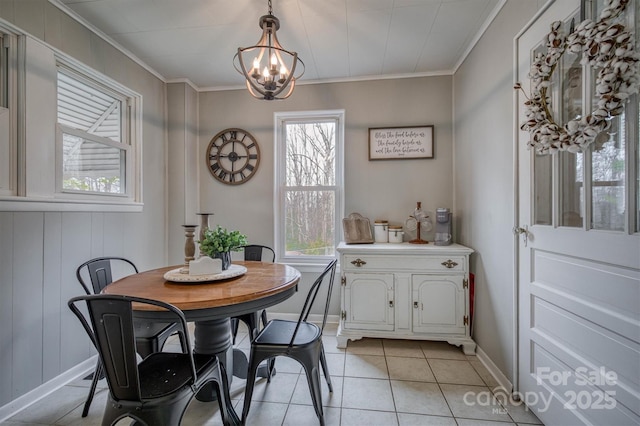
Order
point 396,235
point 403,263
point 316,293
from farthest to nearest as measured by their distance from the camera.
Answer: point 396,235, point 403,263, point 316,293

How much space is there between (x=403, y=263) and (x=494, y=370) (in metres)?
0.95

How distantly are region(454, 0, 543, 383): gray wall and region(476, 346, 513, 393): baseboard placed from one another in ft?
0.13

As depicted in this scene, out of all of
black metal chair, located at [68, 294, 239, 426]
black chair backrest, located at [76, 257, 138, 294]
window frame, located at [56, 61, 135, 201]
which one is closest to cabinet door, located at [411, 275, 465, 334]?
black metal chair, located at [68, 294, 239, 426]

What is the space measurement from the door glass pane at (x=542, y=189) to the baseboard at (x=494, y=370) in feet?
3.54

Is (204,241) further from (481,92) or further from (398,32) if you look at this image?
(481,92)

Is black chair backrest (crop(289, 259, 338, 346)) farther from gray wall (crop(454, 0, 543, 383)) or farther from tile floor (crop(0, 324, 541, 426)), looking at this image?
gray wall (crop(454, 0, 543, 383))

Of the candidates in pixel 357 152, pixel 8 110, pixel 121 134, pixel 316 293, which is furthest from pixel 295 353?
pixel 121 134

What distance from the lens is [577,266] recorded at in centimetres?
128

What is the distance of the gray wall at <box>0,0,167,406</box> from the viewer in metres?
1.63

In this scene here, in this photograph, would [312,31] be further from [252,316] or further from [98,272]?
[98,272]

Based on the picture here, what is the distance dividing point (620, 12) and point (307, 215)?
8.17 feet

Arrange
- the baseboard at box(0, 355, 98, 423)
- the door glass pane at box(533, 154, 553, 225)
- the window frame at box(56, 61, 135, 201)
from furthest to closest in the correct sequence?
1. the window frame at box(56, 61, 135, 201)
2. the baseboard at box(0, 355, 98, 423)
3. the door glass pane at box(533, 154, 553, 225)

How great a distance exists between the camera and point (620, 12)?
1.02 meters

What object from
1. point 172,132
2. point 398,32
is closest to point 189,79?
point 172,132
